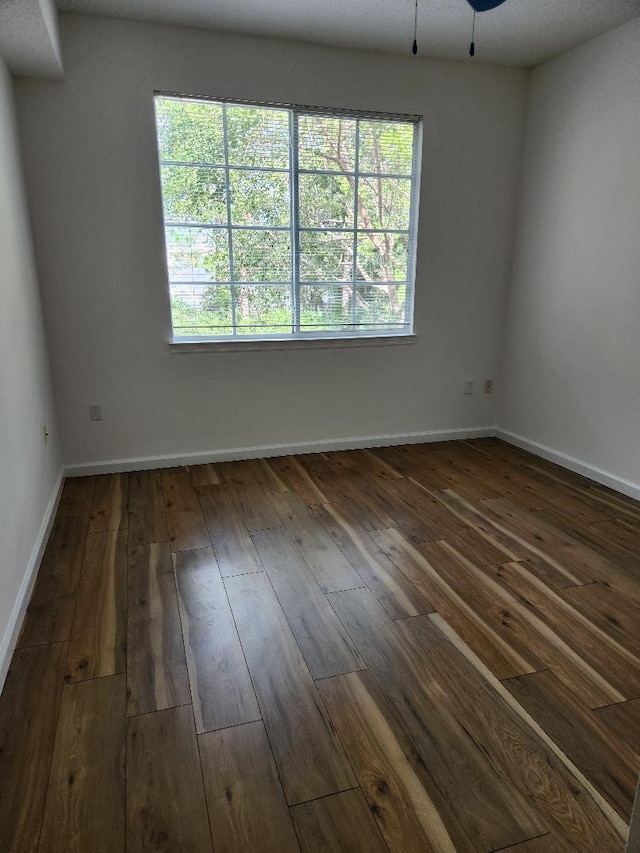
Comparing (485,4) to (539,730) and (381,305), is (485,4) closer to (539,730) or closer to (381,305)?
(381,305)

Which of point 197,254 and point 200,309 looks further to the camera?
point 200,309

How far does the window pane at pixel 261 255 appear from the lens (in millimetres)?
3420

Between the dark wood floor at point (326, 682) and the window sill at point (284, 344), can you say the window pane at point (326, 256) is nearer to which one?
the window sill at point (284, 344)

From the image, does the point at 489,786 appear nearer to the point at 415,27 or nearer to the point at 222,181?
the point at 222,181

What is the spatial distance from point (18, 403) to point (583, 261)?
132 inches

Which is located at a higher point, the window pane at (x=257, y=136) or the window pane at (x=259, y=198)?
the window pane at (x=257, y=136)

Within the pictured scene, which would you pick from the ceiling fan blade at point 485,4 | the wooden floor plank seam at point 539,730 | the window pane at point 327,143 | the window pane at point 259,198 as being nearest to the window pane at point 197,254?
the window pane at point 259,198

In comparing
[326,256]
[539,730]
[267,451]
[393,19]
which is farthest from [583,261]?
[539,730]

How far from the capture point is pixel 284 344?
11.9ft

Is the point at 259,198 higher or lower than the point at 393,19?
lower

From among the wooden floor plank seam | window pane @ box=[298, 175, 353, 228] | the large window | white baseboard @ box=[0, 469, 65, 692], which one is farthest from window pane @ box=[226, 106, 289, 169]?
the wooden floor plank seam

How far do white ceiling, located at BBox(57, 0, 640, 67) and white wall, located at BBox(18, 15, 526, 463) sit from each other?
134mm

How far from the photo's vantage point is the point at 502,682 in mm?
1693

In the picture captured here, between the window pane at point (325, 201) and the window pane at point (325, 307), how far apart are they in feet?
1.36
